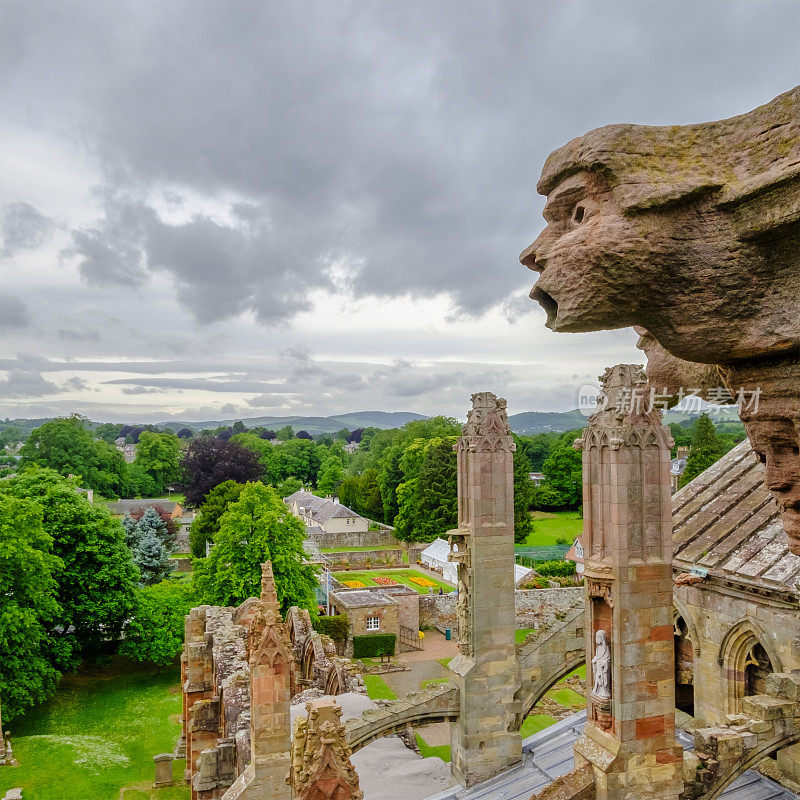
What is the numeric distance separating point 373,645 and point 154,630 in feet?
30.9

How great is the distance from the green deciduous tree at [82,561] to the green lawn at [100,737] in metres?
1.98

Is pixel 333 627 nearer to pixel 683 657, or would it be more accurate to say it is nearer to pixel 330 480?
pixel 683 657

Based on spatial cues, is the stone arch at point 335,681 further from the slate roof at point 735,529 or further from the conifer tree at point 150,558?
the conifer tree at point 150,558

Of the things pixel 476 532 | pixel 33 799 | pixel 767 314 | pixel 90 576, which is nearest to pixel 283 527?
pixel 90 576

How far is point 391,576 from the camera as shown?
42250 millimetres

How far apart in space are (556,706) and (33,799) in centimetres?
1567

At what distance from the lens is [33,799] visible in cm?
1622

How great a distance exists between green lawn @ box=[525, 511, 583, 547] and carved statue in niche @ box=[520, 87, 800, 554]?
45.6 metres

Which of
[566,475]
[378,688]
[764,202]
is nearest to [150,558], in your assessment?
[378,688]

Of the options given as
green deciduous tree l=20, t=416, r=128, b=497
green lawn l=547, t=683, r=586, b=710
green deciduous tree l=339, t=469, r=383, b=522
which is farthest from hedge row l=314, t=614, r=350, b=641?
green deciduous tree l=20, t=416, r=128, b=497

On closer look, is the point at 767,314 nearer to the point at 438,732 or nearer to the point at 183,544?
the point at 438,732

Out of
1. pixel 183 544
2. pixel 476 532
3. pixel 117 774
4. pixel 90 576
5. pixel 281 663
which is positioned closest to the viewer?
pixel 281 663

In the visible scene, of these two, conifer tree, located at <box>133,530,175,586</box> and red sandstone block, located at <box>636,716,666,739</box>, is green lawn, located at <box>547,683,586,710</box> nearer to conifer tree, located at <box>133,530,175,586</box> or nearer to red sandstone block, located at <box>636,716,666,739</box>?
red sandstone block, located at <box>636,716,666,739</box>

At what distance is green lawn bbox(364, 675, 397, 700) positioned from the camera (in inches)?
921
